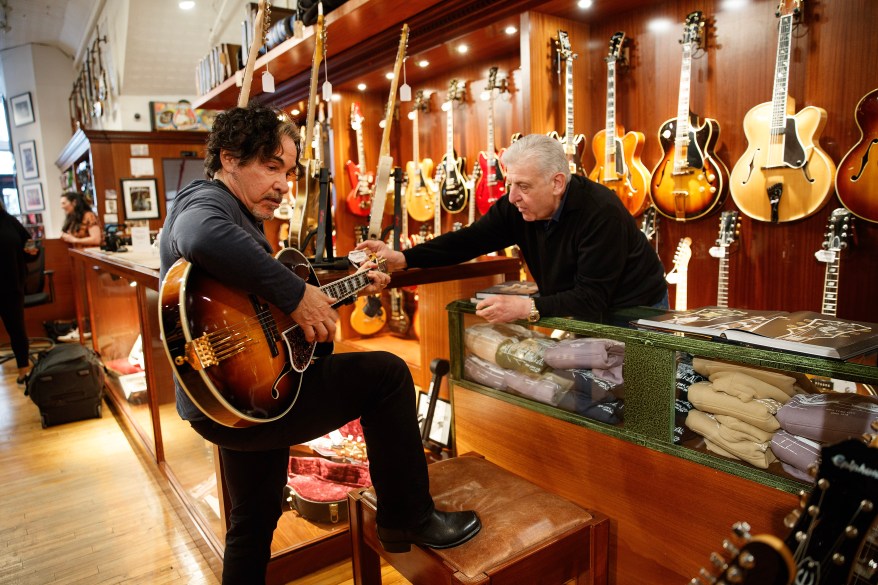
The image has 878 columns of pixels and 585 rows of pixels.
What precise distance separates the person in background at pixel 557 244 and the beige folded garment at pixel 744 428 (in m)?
0.41

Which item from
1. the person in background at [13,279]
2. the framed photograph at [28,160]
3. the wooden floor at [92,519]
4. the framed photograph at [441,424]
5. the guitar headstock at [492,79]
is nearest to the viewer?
the wooden floor at [92,519]

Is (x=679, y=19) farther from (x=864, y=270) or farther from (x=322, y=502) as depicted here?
(x=322, y=502)

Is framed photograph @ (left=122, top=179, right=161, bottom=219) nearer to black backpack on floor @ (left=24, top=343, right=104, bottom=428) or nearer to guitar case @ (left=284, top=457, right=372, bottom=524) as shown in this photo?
black backpack on floor @ (left=24, top=343, right=104, bottom=428)

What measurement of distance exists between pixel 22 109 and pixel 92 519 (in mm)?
10634

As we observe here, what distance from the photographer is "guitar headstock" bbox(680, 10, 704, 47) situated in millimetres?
2752

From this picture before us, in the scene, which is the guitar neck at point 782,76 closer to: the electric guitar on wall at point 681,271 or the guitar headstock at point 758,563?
the electric guitar on wall at point 681,271

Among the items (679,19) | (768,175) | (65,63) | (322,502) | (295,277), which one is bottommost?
(322,502)

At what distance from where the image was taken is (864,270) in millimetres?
2471

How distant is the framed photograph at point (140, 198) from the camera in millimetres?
7434

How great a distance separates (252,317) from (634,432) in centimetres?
92

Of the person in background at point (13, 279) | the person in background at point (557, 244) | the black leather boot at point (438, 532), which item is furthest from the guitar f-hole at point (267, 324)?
the person in background at point (13, 279)

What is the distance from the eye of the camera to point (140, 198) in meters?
7.56

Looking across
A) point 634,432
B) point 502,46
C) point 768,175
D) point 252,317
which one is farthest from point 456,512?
point 502,46

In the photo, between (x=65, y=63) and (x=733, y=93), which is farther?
(x=65, y=63)
